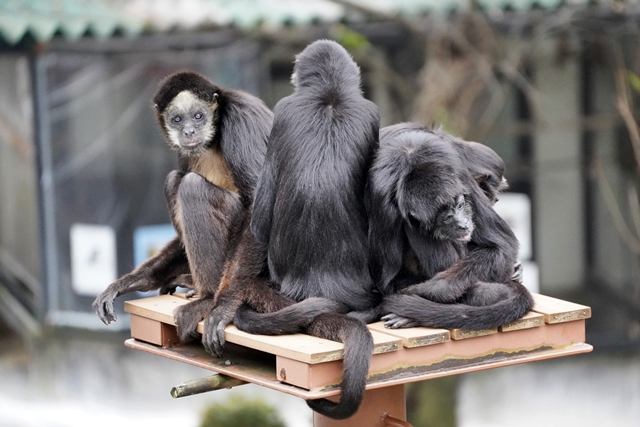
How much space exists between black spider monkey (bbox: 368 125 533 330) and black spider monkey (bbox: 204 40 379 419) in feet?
0.35

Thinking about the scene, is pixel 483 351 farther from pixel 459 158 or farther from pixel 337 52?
pixel 337 52

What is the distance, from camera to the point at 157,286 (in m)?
4.76

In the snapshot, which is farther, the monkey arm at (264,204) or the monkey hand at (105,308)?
the monkey hand at (105,308)

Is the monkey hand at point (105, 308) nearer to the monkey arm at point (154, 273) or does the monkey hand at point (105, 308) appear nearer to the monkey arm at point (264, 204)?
the monkey arm at point (154, 273)

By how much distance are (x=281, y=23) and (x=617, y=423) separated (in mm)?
5154

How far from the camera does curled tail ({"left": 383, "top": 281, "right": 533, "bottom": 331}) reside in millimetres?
3729

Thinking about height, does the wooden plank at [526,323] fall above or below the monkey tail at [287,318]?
below

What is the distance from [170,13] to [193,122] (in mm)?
4603

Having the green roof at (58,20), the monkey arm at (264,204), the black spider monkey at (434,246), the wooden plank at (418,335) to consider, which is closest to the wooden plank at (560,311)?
the black spider monkey at (434,246)

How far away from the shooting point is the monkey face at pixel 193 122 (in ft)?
15.1

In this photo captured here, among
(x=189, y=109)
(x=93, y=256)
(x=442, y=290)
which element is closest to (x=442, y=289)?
(x=442, y=290)

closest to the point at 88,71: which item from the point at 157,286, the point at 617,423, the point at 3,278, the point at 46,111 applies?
the point at 46,111

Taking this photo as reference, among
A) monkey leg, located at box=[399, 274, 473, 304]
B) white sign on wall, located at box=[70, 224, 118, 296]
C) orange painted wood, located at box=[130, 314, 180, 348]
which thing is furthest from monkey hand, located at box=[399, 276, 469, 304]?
white sign on wall, located at box=[70, 224, 118, 296]

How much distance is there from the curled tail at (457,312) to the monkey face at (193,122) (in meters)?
1.41
